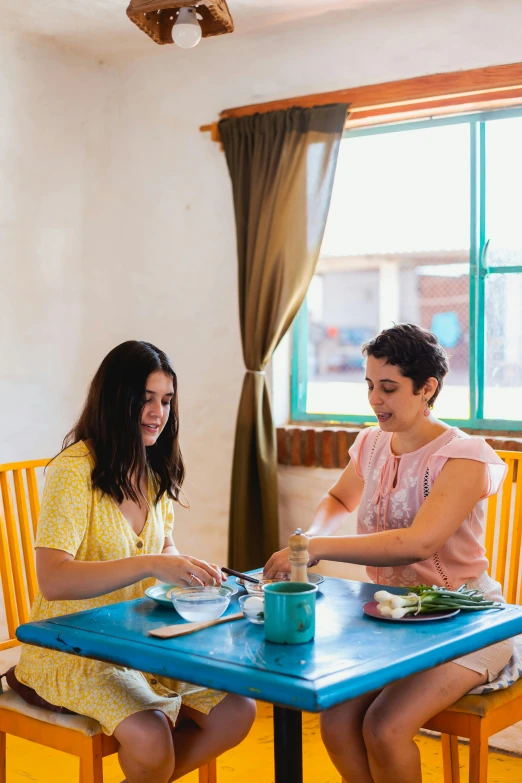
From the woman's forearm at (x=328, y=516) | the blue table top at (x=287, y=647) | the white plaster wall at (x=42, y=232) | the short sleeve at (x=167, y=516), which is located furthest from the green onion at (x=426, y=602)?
the white plaster wall at (x=42, y=232)

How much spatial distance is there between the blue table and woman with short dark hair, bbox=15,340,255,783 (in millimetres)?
95

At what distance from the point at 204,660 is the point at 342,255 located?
7.72 feet

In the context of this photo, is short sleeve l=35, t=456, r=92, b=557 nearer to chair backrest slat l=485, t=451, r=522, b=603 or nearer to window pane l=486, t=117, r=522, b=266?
chair backrest slat l=485, t=451, r=522, b=603

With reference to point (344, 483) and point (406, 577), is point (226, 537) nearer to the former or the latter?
point (344, 483)

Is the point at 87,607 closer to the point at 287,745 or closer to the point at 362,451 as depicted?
the point at 287,745

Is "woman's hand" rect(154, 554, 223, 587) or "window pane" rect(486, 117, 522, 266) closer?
"woman's hand" rect(154, 554, 223, 587)

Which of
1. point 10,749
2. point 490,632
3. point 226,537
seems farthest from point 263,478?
point 490,632

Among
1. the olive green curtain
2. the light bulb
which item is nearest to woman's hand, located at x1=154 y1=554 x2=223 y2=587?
the light bulb

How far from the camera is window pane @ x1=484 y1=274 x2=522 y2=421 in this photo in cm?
309

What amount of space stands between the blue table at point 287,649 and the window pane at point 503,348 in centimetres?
154

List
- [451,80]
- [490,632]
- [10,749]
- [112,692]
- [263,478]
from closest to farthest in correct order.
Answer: [490,632] < [112,692] < [10,749] < [451,80] < [263,478]

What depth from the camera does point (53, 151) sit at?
3.63 meters

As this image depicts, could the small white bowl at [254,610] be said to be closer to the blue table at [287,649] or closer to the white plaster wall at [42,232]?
the blue table at [287,649]

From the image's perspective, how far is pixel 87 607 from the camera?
184cm
